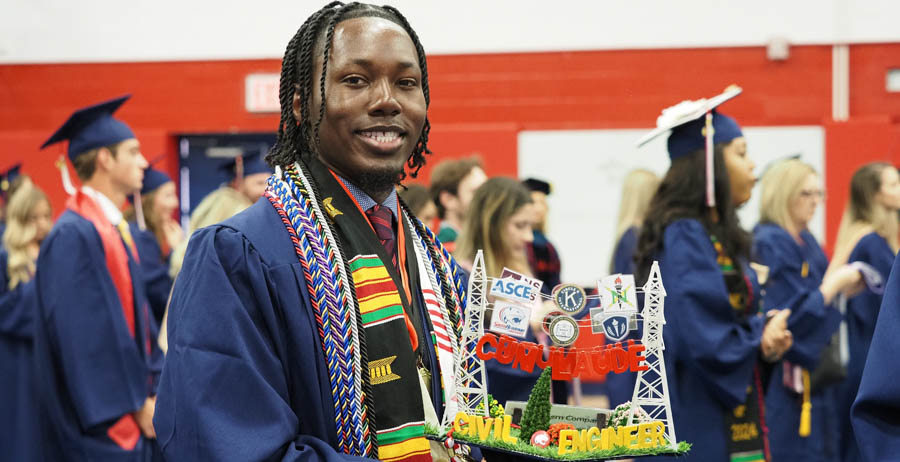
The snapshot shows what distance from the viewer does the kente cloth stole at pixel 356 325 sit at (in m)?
2.03

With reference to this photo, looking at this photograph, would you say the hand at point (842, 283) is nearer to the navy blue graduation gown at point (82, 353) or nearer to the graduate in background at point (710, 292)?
the graduate in background at point (710, 292)

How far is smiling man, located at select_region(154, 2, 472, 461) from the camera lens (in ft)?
6.28

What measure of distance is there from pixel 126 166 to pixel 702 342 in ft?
8.82

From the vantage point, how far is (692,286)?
13.2ft

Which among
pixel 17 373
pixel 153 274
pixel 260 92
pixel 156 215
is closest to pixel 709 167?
pixel 153 274

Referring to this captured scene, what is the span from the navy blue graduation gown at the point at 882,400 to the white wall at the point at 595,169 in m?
Result: 7.93

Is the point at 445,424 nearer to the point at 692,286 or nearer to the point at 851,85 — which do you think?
the point at 692,286

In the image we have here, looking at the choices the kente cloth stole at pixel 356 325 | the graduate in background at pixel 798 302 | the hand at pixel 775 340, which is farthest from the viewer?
the graduate in background at pixel 798 302

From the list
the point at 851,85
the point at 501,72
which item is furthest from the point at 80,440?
the point at 851,85

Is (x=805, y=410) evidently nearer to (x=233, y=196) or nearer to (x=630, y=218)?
(x=630, y=218)

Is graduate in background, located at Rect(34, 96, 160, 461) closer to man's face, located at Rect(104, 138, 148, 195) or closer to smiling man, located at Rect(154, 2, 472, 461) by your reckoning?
man's face, located at Rect(104, 138, 148, 195)

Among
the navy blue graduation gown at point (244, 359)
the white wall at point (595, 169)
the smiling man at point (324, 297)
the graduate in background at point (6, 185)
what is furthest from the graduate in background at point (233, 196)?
the white wall at point (595, 169)

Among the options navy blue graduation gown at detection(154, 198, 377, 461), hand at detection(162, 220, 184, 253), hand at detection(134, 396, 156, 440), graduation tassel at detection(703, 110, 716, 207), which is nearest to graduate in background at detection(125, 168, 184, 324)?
hand at detection(162, 220, 184, 253)

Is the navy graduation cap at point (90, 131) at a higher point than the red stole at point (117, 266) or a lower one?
higher
